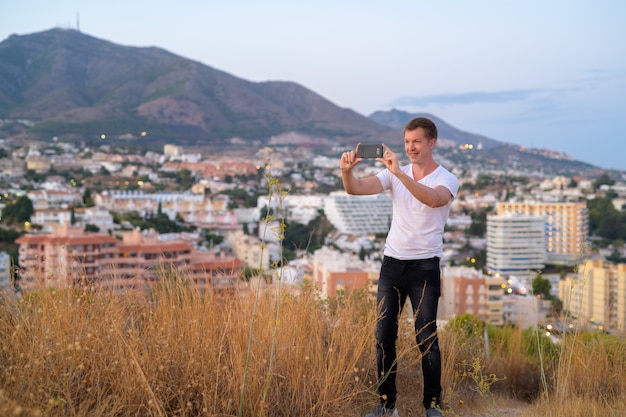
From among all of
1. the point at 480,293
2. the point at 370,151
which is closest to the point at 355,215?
the point at 480,293

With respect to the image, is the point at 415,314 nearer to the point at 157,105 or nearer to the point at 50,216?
the point at 50,216

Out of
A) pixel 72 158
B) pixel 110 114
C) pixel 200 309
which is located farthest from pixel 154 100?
pixel 200 309

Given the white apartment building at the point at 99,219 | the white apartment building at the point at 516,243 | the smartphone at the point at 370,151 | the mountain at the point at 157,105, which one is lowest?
the white apartment building at the point at 516,243

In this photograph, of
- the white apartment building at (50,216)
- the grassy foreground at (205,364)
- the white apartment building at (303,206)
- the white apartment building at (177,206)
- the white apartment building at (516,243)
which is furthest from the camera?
the white apartment building at (303,206)

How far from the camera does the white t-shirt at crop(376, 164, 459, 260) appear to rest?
250 centimetres

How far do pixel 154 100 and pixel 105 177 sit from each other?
3923 centimetres

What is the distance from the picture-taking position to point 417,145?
256 cm

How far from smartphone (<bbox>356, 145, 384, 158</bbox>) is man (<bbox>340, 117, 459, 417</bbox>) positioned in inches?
0.8

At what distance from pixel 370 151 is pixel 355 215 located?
5664 cm

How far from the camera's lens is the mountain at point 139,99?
80125 millimetres

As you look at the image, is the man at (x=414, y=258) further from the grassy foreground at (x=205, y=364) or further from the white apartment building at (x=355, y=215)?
the white apartment building at (x=355, y=215)

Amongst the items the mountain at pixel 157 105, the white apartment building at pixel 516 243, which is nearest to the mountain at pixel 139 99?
the mountain at pixel 157 105

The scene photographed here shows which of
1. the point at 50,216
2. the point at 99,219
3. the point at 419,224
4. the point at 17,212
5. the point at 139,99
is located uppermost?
the point at 139,99

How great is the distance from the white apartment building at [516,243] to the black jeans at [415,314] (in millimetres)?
35484
